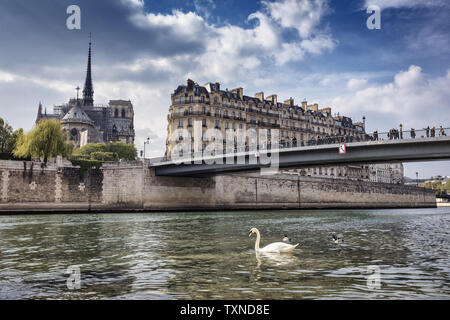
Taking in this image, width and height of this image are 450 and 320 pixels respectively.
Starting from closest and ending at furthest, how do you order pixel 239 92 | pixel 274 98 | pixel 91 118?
pixel 239 92
pixel 274 98
pixel 91 118

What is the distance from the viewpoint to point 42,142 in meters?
43.3

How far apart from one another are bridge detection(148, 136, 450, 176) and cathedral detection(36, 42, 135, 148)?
250 ft

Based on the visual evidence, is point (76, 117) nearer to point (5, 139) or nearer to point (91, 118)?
point (91, 118)


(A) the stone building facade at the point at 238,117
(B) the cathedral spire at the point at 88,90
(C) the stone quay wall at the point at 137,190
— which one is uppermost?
(B) the cathedral spire at the point at 88,90

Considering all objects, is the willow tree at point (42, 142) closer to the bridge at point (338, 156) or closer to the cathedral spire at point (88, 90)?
the bridge at point (338, 156)

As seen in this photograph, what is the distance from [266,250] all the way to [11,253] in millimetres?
8708

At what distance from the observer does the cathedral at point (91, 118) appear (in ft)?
383

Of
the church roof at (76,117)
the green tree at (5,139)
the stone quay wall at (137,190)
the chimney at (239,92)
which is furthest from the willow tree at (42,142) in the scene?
the church roof at (76,117)

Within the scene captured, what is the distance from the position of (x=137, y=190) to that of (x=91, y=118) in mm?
100020

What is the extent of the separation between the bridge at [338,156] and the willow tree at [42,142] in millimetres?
11927

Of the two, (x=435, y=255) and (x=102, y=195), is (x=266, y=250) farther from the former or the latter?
(x=102, y=195)

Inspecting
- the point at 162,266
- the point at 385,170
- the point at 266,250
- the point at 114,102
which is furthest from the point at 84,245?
the point at 114,102

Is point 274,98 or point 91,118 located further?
point 91,118

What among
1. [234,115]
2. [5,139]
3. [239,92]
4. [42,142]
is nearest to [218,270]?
[42,142]
